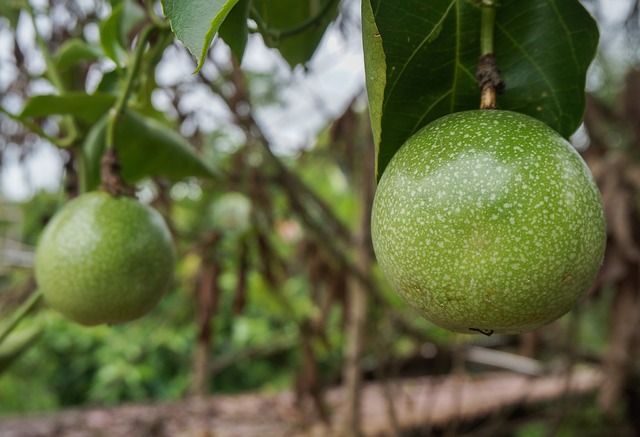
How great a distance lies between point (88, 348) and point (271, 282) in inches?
179

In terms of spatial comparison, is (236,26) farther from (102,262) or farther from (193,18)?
(102,262)

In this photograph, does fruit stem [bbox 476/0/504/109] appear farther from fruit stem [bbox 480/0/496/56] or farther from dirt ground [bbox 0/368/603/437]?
dirt ground [bbox 0/368/603/437]

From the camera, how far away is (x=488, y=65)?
692 millimetres

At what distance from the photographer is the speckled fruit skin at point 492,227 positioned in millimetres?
599

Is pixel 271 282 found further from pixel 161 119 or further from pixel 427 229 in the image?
pixel 427 229

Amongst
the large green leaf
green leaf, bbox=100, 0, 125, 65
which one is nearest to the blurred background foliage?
green leaf, bbox=100, 0, 125, 65

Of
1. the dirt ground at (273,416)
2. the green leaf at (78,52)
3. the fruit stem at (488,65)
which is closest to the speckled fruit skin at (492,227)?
the fruit stem at (488,65)

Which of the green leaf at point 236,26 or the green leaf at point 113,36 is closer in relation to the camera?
the green leaf at point 236,26

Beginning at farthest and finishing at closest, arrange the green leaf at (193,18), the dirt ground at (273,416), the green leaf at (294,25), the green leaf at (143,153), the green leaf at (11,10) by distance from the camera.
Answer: the dirt ground at (273,416) < the green leaf at (11,10) < the green leaf at (143,153) < the green leaf at (294,25) < the green leaf at (193,18)

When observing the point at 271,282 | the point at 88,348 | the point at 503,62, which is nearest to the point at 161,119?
the point at 503,62

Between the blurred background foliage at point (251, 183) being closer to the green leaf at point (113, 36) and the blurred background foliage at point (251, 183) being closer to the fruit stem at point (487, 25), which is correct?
the green leaf at point (113, 36)

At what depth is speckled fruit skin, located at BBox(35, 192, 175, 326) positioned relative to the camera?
89cm

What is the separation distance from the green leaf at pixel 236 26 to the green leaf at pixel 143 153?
0.42 m

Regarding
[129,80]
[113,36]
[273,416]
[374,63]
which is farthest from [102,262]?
[273,416]
